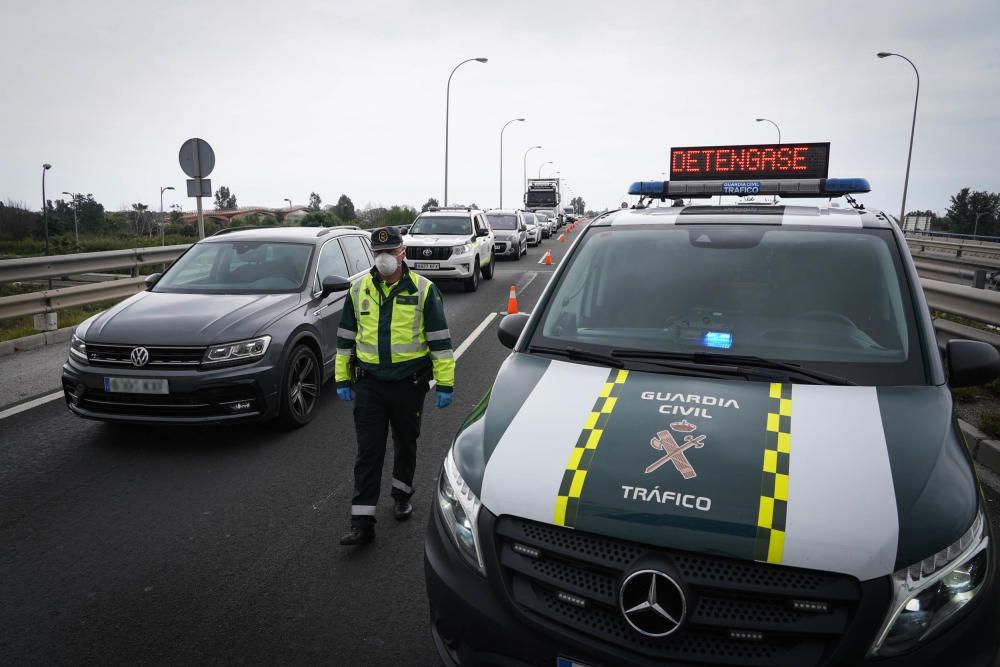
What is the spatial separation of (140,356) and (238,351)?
725 millimetres

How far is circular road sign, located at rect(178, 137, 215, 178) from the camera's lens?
41.7 ft

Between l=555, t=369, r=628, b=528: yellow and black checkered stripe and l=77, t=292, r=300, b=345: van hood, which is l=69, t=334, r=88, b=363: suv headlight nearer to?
l=77, t=292, r=300, b=345: van hood

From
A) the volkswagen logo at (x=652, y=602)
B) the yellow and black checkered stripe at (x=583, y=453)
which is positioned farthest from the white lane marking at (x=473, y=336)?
the volkswagen logo at (x=652, y=602)

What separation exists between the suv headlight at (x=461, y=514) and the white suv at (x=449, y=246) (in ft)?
45.7

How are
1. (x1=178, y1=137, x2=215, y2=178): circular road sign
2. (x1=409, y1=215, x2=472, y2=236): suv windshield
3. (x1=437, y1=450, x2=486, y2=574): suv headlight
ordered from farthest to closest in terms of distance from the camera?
(x1=409, y1=215, x2=472, y2=236): suv windshield → (x1=178, y1=137, x2=215, y2=178): circular road sign → (x1=437, y1=450, x2=486, y2=574): suv headlight

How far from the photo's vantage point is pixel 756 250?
3494 millimetres

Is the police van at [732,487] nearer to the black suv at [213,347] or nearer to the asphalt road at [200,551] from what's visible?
the asphalt road at [200,551]

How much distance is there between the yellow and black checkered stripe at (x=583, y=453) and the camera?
7.23ft

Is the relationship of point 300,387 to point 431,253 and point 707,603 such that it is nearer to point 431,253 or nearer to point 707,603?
point 707,603

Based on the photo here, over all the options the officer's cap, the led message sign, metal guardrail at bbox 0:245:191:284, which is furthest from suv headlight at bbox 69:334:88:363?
the led message sign

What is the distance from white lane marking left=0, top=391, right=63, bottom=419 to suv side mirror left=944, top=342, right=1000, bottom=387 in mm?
7302

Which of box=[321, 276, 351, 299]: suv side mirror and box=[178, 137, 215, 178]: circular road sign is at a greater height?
box=[178, 137, 215, 178]: circular road sign

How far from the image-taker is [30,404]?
6820 millimetres

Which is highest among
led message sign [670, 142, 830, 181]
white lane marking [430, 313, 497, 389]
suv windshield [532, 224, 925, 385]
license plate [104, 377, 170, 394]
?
Result: led message sign [670, 142, 830, 181]
